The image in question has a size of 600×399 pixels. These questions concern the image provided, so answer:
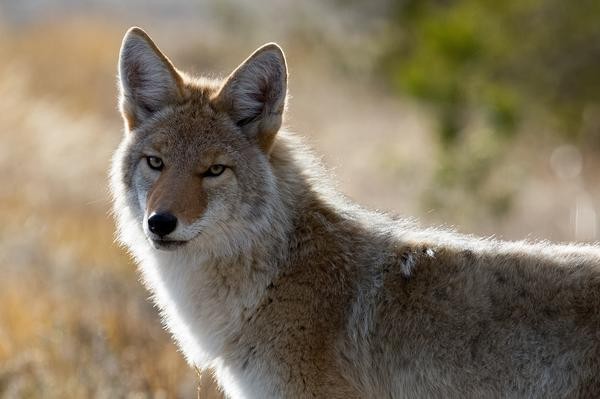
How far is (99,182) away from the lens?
15742mm

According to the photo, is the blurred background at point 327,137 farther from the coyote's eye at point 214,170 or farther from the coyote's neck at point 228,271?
the coyote's eye at point 214,170

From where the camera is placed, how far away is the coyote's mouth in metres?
5.11

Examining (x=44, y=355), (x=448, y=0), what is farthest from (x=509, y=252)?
(x=448, y=0)

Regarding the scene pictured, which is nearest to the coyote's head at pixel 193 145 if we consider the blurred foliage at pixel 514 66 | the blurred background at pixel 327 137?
the blurred background at pixel 327 137

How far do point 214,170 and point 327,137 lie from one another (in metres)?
13.5

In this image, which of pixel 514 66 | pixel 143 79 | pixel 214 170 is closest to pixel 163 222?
pixel 214 170

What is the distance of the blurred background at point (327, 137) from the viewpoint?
8.20 m

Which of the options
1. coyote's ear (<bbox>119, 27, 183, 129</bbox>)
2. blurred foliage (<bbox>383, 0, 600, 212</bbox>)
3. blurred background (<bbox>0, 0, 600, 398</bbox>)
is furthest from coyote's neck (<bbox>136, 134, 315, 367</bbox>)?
blurred foliage (<bbox>383, 0, 600, 212</bbox>)

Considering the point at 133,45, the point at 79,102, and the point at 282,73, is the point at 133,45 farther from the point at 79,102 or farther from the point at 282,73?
the point at 79,102

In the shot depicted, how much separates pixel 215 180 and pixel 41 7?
32.8 m

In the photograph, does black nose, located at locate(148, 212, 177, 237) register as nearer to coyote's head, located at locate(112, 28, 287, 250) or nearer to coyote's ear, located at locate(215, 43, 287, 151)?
coyote's head, located at locate(112, 28, 287, 250)

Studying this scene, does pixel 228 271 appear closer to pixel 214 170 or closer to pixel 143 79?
pixel 214 170

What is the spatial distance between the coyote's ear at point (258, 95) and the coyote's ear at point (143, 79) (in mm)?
296

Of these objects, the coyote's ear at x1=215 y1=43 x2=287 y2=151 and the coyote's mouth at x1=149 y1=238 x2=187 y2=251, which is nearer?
the coyote's mouth at x1=149 y1=238 x2=187 y2=251
